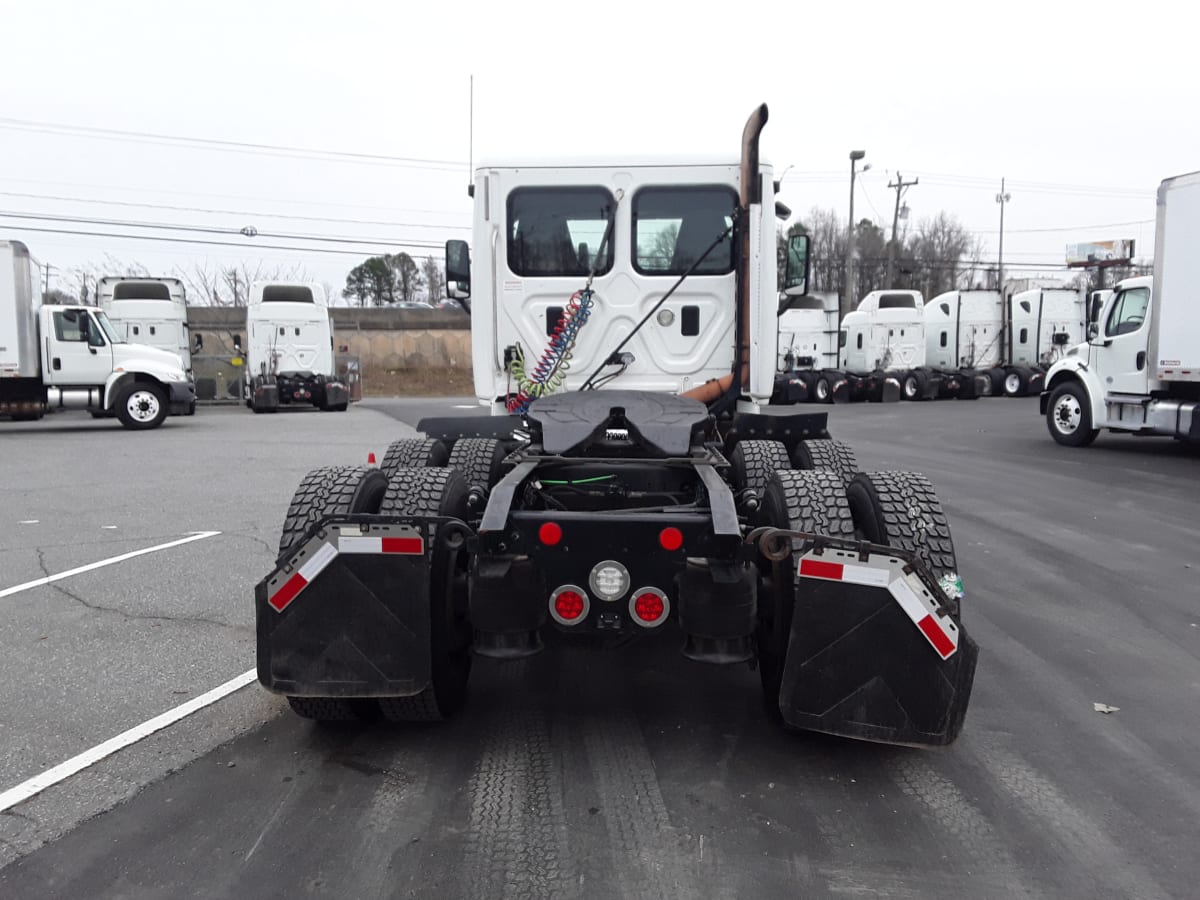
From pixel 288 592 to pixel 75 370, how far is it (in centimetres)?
1904

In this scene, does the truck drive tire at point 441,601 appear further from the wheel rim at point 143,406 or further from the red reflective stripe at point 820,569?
the wheel rim at point 143,406

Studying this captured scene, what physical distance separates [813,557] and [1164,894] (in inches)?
55.4

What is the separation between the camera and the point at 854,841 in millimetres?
3061

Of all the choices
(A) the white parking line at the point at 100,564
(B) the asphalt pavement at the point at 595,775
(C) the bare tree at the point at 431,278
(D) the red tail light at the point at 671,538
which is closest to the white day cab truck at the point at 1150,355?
(B) the asphalt pavement at the point at 595,775

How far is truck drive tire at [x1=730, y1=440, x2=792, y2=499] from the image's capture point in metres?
4.71

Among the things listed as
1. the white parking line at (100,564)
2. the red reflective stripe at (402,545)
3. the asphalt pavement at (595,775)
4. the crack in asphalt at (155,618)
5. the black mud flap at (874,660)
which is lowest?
the asphalt pavement at (595,775)

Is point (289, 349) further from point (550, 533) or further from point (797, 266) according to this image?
point (550, 533)

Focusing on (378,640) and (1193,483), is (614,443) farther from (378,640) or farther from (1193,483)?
(1193,483)

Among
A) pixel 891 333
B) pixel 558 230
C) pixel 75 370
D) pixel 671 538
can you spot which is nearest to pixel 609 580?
pixel 671 538

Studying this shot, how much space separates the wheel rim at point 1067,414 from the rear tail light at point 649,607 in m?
14.0

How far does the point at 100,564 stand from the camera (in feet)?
22.7

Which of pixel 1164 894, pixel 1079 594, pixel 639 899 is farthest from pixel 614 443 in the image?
pixel 1079 594

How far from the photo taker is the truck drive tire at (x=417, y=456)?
5.18 m

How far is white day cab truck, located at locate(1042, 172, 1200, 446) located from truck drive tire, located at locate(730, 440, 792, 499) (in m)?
10.9
